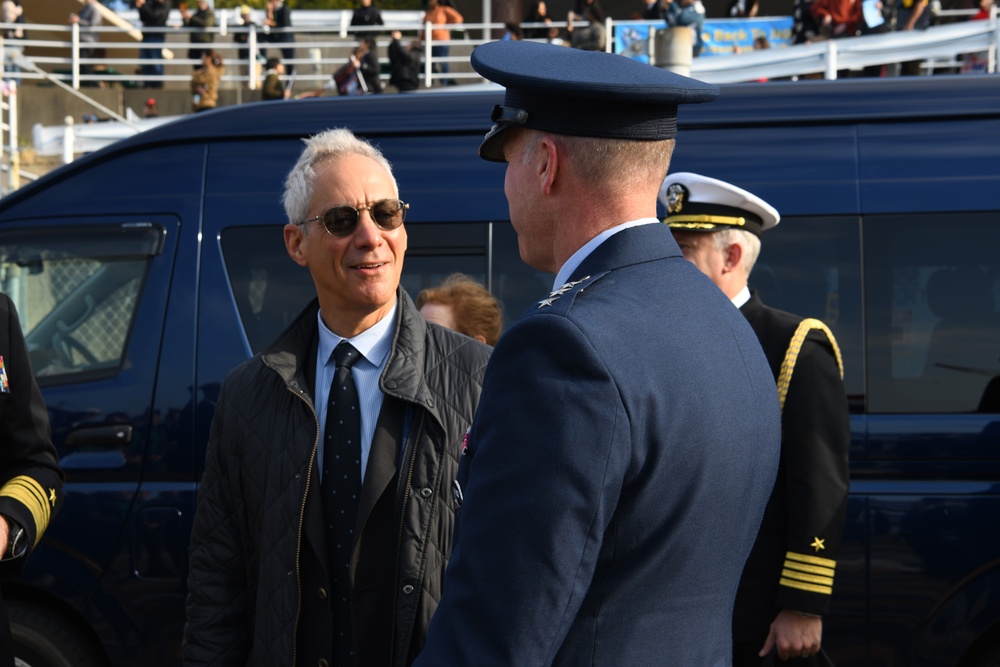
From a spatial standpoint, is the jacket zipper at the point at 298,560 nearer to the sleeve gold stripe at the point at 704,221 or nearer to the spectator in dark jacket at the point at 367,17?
the sleeve gold stripe at the point at 704,221

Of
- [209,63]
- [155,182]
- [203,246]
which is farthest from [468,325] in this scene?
[209,63]

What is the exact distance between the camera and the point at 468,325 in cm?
388

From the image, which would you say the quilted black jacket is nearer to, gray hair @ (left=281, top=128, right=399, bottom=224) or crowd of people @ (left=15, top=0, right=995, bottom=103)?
gray hair @ (left=281, top=128, right=399, bottom=224)

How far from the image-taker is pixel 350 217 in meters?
2.64

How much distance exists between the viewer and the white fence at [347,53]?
1452 cm

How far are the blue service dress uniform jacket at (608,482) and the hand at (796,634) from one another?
1538 millimetres

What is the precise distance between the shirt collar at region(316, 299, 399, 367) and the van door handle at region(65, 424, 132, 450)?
1.86 m

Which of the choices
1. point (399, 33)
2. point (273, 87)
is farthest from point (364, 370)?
point (399, 33)

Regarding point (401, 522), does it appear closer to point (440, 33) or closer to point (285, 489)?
point (285, 489)

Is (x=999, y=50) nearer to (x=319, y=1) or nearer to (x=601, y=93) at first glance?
(x=601, y=93)

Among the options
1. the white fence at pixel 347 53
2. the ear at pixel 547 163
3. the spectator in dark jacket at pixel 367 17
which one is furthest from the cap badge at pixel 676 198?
the spectator in dark jacket at pixel 367 17

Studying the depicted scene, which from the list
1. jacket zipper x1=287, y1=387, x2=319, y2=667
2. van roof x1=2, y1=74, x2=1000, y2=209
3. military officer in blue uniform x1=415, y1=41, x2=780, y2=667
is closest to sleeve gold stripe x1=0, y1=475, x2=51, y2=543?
jacket zipper x1=287, y1=387, x2=319, y2=667

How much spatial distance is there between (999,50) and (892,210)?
1142 centimetres

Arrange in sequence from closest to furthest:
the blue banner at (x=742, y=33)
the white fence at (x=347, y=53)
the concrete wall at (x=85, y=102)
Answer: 1. the white fence at (x=347, y=53)
2. the blue banner at (x=742, y=33)
3. the concrete wall at (x=85, y=102)
